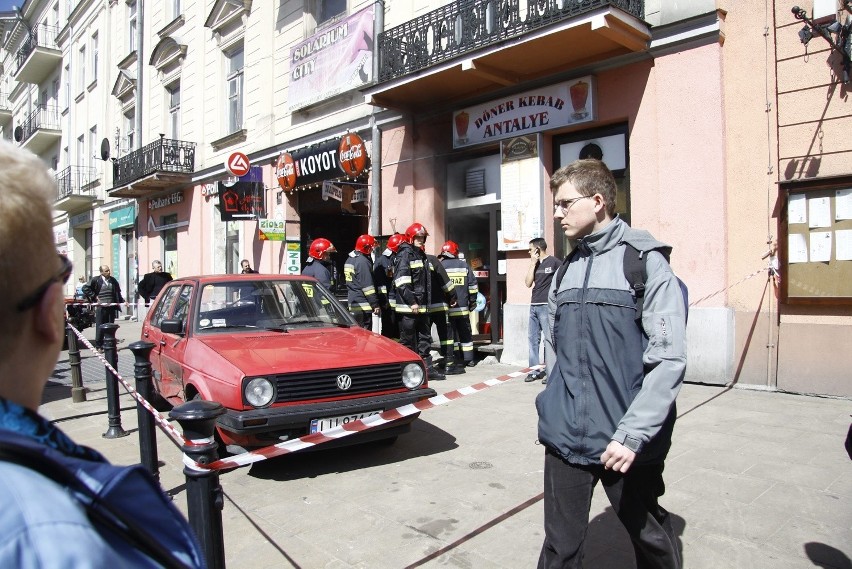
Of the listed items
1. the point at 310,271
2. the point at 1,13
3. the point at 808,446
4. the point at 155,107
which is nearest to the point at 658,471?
the point at 808,446

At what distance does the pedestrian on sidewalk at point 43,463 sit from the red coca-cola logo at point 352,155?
1168 centimetres

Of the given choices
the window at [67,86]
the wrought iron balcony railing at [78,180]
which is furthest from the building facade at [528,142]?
the window at [67,86]

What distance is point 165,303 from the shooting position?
7.02 metres

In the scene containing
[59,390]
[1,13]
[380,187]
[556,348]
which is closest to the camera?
[556,348]

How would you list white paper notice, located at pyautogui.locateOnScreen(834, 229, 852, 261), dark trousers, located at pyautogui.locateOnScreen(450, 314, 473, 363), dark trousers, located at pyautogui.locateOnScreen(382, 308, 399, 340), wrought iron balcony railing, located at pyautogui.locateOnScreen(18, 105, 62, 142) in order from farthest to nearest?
wrought iron balcony railing, located at pyautogui.locateOnScreen(18, 105, 62, 142) → dark trousers, located at pyautogui.locateOnScreen(382, 308, 399, 340) → dark trousers, located at pyautogui.locateOnScreen(450, 314, 473, 363) → white paper notice, located at pyautogui.locateOnScreen(834, 229, 852, 261)

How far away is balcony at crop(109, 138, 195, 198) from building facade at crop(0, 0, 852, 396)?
0.11 meters

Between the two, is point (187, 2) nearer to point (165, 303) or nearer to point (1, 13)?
point (165, 303)

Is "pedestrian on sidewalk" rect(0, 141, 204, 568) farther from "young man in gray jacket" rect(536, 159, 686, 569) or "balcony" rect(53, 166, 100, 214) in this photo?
"balcony" rect(53, 166, 100, 214)

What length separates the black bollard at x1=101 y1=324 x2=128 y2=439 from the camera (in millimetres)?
6090

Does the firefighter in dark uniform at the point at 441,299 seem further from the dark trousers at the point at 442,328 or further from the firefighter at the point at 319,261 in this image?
the firefighter at the point at 319,261

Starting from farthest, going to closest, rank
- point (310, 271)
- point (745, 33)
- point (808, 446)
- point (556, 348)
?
point (310, 271), point (745, 33), point (808, 446), point (556, 348)

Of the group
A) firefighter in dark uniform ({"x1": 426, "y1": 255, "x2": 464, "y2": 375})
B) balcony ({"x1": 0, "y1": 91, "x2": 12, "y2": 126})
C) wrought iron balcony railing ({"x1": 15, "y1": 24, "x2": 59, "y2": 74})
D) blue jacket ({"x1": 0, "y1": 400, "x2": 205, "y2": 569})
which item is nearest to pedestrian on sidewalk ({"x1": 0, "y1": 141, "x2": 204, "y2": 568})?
blue jacket ({"x1": 0, "y1": 400, "x2": 205, "y2": 569})

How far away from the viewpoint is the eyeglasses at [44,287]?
99 centimetres

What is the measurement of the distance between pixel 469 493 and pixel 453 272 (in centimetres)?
526
